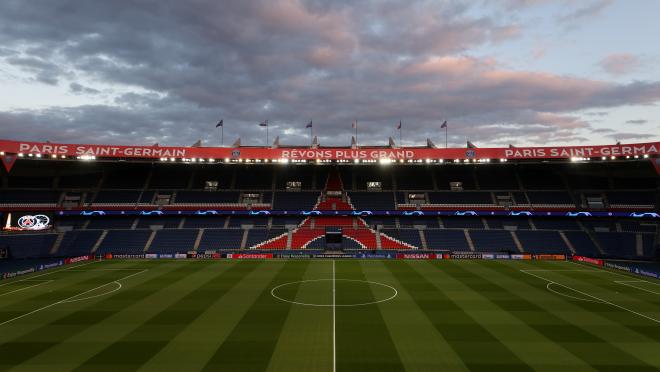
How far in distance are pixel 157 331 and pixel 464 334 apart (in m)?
14.8

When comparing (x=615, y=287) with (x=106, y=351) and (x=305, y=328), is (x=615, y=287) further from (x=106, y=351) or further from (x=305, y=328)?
(x=106, y=351)

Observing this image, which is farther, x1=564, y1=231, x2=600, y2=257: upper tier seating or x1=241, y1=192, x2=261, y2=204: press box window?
x1=241, y1=192, x2=261, y2=204: press box window

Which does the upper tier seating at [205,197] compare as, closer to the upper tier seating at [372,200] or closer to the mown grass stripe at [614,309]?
the upper tier seating at [372,200]

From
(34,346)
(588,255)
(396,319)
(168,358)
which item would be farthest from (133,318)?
(588,255)

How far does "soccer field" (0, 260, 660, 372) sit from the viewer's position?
593 inches

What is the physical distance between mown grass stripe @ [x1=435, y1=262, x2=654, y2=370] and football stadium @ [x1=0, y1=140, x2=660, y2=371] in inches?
6.0

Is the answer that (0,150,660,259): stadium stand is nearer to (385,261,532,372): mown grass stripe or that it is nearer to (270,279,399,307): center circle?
(270,279,399,307): center circle

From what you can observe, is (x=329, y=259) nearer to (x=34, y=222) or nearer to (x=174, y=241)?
(x=174, y=241)

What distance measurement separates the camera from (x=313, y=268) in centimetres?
3731

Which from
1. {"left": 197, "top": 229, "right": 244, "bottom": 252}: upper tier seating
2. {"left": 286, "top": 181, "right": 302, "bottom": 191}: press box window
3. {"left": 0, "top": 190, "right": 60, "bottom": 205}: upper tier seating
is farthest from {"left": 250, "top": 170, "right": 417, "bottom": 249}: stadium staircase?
{"left": 0, "top": 190, "right": 60, "bottom": 205}: upper tier seating

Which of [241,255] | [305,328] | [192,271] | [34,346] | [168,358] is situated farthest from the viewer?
[241,255]

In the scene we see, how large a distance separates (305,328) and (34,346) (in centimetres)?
1192

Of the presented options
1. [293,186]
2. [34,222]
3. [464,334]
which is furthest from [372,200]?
[34,222]

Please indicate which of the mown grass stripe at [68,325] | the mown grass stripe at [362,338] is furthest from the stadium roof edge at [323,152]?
the mown grass stripe at [362,338]
